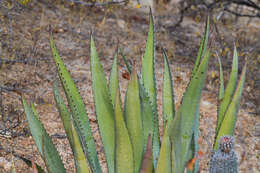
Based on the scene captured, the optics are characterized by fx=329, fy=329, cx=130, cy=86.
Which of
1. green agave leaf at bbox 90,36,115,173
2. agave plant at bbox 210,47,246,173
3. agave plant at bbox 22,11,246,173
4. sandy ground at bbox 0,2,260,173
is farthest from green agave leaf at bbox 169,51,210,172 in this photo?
sandy ground at bbox 0,2,260,173

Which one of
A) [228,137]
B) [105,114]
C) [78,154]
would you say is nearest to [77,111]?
[105,114]

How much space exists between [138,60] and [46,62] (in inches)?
44.3

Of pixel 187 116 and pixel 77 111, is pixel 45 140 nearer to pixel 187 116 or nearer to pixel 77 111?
pixel 77 111

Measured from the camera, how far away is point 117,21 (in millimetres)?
5285

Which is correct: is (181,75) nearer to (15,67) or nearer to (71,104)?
(15,67)

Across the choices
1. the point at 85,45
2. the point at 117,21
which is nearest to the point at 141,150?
the point at 85,45

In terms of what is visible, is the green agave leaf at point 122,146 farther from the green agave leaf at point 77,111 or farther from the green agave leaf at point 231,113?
the green agave leaf at point 231,113

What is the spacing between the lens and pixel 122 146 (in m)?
1.13

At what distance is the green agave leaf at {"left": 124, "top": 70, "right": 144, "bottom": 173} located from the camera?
43.3 inches

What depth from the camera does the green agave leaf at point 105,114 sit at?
128 cm

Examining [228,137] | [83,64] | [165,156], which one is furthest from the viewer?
[83,64]

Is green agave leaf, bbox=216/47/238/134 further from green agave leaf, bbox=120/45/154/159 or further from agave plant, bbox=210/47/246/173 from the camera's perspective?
green agave leaf, bbox=120/45/154/159

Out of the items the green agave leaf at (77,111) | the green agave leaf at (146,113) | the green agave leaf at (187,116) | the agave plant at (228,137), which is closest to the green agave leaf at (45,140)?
the green agave leaf at (77,111)

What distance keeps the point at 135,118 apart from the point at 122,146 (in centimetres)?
11
